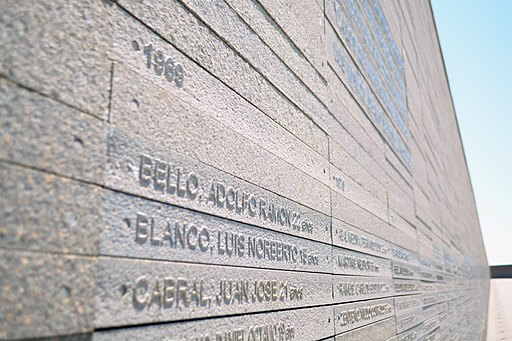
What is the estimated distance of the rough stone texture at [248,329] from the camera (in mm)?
931

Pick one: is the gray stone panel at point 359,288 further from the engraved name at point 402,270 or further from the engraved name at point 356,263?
the engraved name at point 402,270

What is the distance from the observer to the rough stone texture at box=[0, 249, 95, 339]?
0.67 meters

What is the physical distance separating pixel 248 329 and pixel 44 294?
74cm

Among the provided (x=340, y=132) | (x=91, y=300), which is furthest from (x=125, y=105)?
(x=340, y=132)

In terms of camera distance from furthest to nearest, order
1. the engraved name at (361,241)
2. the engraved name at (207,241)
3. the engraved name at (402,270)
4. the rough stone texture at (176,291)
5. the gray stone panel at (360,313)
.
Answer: the engraved name at (402,270) < the engraved name at (361,241) < the gray stone panel at (360,313) < the engraved name at (207,241) < the rough stone texture at (176,291)

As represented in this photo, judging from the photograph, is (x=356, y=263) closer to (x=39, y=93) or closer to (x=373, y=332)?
(x=373, y=332)

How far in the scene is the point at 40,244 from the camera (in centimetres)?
73

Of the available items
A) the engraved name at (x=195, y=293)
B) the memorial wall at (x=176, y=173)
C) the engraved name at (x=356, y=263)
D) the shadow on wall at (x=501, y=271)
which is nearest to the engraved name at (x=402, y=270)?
the engraved name at (x=356, y=263)

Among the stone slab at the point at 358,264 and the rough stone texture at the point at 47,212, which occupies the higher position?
the rough stone texture at the point at 47,212

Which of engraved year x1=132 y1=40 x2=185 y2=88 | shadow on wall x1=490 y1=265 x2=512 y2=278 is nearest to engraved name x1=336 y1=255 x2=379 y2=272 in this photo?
engraved year x1=132 y1=40 x2=185 y2=88

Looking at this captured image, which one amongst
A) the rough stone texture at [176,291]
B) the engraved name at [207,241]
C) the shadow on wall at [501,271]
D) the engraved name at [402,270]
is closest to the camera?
the rough stone texture at [176,291]

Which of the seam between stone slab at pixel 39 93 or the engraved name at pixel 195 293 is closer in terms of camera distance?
the seam between stone slab at pixel 39 93

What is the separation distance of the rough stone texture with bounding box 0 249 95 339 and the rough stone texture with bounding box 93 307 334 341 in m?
0.08

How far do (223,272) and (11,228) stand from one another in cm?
63
